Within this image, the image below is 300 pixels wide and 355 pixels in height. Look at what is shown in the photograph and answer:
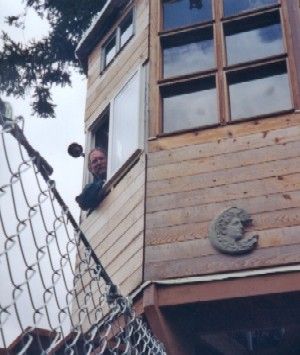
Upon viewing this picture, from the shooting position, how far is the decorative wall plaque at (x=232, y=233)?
4074mm

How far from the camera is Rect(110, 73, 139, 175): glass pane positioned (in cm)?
546

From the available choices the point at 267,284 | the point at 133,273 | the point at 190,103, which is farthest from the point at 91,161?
the point at 267,284

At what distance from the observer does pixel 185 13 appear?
6.02 metres

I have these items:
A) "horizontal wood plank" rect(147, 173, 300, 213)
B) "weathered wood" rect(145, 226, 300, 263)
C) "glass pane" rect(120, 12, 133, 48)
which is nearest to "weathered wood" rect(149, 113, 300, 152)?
"horizontal wood plank" rect(147, 173, 300, 213)

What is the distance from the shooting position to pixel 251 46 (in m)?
5.39

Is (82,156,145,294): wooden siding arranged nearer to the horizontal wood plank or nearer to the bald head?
the horizontal wood plank

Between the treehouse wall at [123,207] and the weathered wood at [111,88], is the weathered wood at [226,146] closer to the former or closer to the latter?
the treehouse wall at [123,207]

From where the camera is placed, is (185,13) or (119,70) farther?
(119,70)

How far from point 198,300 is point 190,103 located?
1.97 metres

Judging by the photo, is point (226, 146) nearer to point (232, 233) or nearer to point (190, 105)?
point (190, 105)

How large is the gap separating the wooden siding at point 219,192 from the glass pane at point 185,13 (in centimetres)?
153

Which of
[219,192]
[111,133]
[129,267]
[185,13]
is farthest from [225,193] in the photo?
[185,13]

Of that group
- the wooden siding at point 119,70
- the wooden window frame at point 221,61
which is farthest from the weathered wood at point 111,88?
the wooden window frame at point 221,61

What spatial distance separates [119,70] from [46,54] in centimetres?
387
